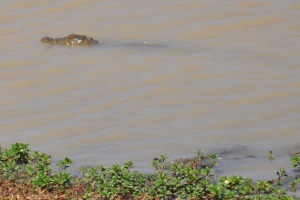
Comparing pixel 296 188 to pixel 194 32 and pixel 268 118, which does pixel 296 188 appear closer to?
pixel 268 118

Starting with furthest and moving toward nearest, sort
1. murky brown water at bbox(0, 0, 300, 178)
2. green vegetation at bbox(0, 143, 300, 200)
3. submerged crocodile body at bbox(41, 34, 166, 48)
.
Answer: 1. submerged crocodile body at bbox(41, 34, 166, 48)
2. murky brown water at bbox(0, 0, 300, 178)
3. green vegetation at bbox(0, 143, 300, 200)

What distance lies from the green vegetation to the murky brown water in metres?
0.80

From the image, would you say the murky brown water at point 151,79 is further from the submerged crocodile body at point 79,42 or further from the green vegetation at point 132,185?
the green vegetation at point 132,185

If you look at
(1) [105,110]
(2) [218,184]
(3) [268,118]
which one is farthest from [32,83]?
(2) [218,184]

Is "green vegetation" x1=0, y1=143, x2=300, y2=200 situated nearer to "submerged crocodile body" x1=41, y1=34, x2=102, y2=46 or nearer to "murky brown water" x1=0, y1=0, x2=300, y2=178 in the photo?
"murky brown water" x1=0, y1=0, x2=300, y2=178

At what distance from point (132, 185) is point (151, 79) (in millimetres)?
3026

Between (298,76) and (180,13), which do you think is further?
(180,13)

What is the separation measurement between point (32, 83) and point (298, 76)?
2672 mm

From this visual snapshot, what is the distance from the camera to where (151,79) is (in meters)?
8.20

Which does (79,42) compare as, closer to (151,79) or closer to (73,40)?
(73,40)

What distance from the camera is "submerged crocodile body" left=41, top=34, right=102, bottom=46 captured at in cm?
945

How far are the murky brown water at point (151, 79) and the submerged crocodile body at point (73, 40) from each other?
116 millimetres

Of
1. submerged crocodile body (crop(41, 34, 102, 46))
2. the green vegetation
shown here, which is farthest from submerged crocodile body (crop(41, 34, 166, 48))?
the green vegetation

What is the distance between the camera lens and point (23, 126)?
23.6 feet
